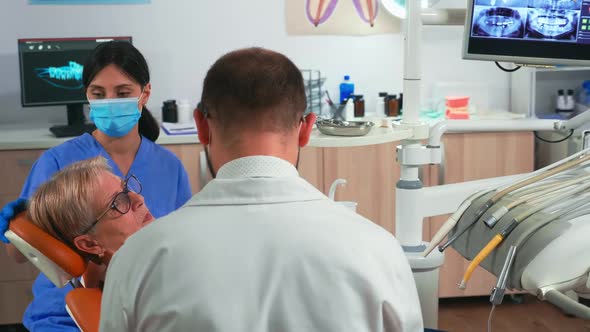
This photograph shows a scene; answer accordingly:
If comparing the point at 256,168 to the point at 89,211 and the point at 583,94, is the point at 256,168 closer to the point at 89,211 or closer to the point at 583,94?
the point at 89,211

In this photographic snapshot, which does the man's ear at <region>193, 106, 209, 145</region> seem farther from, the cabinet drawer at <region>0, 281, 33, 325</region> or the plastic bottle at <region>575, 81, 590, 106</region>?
the plastic bottle at <region>575, 81, 590, 106</region>

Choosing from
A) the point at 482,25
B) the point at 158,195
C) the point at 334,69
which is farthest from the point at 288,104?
the point at 334,69

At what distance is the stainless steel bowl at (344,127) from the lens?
1.83 m

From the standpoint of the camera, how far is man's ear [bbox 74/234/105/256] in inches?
63.8

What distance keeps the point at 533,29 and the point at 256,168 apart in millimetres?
977

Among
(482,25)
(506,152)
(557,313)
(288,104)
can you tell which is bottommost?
(557,313)

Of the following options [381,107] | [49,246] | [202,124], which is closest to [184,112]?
[381,107]

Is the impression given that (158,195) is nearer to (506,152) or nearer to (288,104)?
(288,104)

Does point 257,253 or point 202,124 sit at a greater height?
point 202,124

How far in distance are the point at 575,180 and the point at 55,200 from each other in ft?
3.42

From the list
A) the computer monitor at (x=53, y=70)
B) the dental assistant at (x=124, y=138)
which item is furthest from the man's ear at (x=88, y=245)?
the computer monitor at (x=53, y=70)

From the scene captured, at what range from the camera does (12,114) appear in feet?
12.0

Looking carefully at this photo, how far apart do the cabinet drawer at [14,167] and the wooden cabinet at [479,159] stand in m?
1.67

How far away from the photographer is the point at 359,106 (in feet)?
11.9
